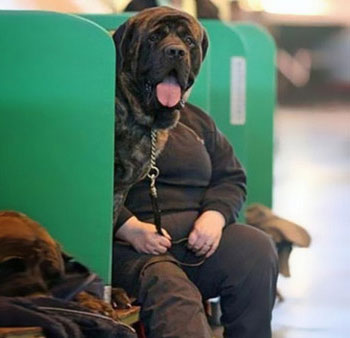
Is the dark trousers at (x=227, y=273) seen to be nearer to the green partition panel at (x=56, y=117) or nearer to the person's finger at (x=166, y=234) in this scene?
the person's finger at (x=166, y=234)

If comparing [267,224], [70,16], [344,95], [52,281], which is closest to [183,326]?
[52,281]

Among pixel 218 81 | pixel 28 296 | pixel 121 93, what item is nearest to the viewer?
pixel 28 296

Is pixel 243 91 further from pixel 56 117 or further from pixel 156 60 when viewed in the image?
pixel 56 117

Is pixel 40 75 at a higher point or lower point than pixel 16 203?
higher

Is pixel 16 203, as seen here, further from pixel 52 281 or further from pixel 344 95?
pixel 344 95

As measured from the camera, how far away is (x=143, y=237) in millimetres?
2244

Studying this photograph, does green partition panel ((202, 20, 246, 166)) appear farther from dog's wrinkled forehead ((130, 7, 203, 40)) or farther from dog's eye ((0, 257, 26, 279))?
dog's eye ((0, 257, 26, 279))

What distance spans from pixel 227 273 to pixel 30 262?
23.8 inches

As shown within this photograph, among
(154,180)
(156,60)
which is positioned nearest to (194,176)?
(154,180)

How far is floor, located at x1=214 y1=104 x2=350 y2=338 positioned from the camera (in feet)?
10.5

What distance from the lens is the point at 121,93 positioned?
221 cm

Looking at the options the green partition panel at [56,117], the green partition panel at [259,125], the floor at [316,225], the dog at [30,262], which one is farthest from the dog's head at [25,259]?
the green partition panel at [259,125]

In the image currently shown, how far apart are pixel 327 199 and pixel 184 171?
11.1 ft

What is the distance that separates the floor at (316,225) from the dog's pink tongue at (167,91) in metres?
0.72
